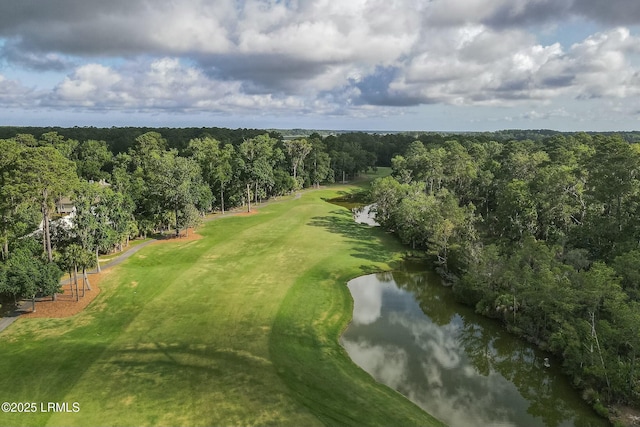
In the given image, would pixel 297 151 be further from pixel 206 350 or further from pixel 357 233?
pixel 206 350

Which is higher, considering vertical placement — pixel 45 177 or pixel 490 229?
pixel 45 177

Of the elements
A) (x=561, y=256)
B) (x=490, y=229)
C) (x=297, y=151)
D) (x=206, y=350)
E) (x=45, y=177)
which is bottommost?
(x=206, y=350)

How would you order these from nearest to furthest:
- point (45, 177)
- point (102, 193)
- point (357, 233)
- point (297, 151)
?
point (45, 177) → point (102, 193) → point (357, 233) → point (297, 151)

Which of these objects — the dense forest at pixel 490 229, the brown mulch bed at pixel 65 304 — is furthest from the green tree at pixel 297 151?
the brown mulch bed at pixel 65 304

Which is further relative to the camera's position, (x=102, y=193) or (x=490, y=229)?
Answer: (x=490, y=229)

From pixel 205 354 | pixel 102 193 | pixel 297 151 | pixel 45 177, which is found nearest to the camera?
pixel 205 354

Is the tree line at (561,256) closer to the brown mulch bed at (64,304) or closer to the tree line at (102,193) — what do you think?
the tree line at (102,193)

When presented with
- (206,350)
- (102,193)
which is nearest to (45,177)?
(102,193)
